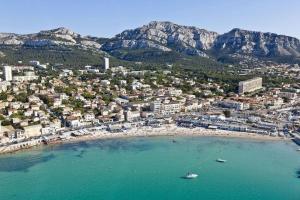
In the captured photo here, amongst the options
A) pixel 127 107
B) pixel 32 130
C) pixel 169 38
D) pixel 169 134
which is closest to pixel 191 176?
pixel 169 134

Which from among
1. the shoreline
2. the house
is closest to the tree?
the house

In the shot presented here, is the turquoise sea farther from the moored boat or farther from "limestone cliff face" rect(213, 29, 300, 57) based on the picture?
"limestone cliff face" rect(213, 29, 300, 57)

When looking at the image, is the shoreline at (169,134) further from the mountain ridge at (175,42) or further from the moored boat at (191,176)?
the mountain ridge at (175,42)

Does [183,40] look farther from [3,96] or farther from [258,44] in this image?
[3,96]

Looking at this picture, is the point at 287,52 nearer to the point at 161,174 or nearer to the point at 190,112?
the point at 190,112

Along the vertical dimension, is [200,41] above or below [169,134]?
above

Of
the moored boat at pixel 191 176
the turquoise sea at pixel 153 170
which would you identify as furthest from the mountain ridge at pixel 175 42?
the moored boat at pixel 191 176

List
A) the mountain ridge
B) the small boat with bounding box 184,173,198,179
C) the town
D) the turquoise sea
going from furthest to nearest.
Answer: the mountain ridge < the town < the small boat with bounding box 184,173,198,179 < the turquoise sea
